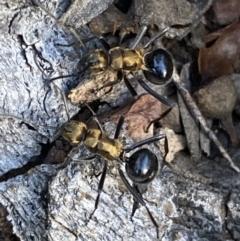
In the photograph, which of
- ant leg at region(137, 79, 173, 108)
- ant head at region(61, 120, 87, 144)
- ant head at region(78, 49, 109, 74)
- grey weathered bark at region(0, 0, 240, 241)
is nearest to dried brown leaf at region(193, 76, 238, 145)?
ant leg at region(137, 79, 173, 108)

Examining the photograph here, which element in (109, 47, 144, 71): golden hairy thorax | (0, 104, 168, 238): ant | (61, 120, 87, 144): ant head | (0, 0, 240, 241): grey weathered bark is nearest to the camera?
(0, 0, 240, 241): grey weathered bark

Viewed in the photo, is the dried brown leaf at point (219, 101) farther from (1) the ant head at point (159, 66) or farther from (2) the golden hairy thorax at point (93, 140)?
(2) the golden hairy thorax at point (93, 140)

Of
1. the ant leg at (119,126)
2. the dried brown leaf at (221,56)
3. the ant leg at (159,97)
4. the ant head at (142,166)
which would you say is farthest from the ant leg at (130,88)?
the dried brown leaf at (221,56)

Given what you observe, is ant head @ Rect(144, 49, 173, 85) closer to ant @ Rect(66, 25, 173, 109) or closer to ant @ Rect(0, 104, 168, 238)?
ant @ Rect(66, 25, 173, 109)

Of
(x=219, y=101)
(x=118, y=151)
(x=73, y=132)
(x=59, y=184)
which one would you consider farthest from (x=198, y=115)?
(x=59, y=184)

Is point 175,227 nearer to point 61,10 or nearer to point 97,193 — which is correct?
point 97,193

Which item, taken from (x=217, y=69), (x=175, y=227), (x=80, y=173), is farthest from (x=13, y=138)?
(x=217, y=69)

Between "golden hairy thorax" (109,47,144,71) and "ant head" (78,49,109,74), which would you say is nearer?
"ant head" (78,49,109,74)
